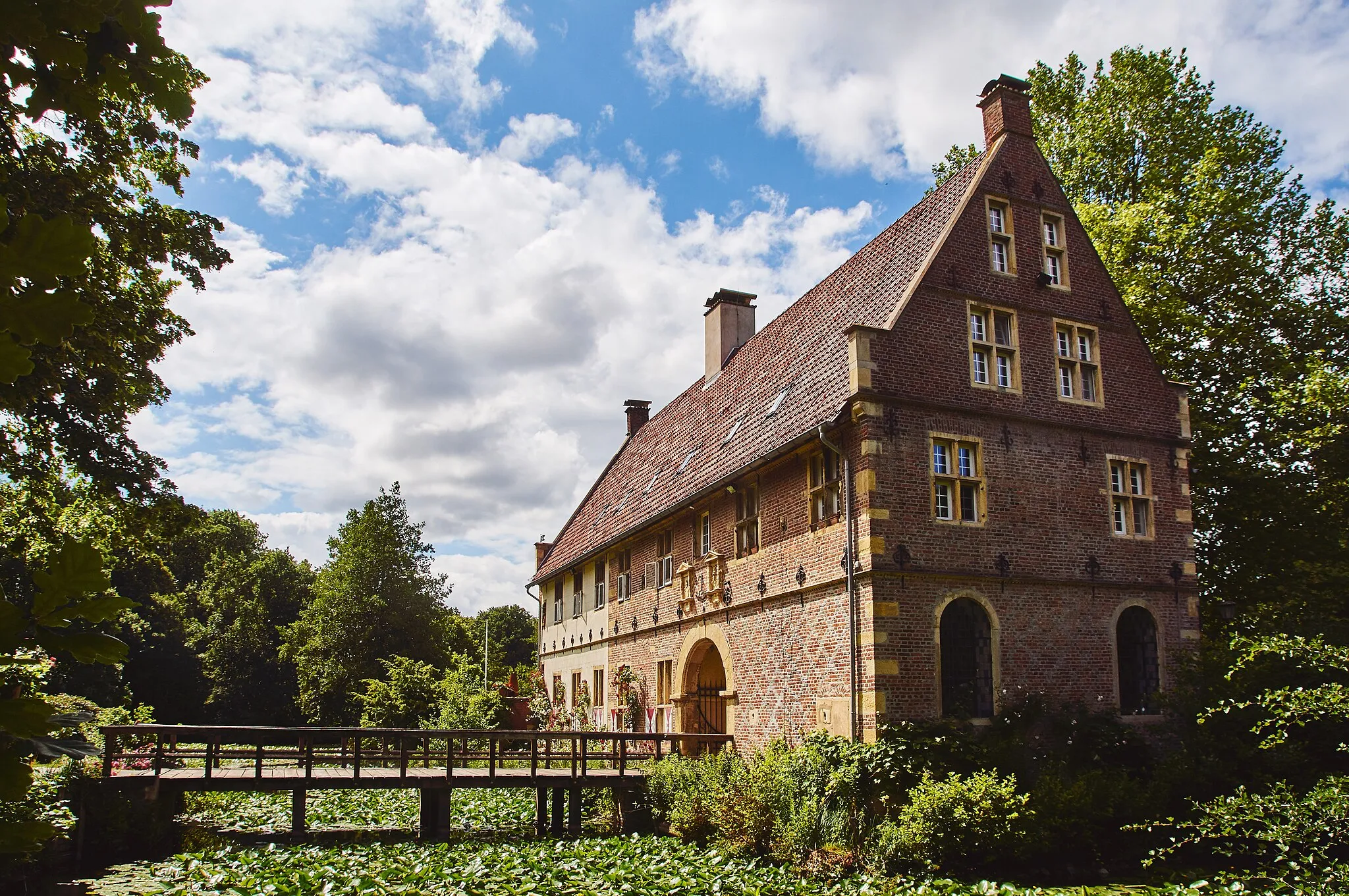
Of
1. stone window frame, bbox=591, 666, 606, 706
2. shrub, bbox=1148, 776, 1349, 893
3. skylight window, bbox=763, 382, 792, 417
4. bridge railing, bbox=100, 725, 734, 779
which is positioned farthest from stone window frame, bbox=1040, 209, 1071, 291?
stone window frame, bbox=591, 666, 606, 706

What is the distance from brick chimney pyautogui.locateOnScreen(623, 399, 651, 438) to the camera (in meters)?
37.1

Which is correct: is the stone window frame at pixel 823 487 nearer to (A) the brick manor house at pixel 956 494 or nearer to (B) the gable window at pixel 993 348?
(A) the brick manor house at pixel 956 494

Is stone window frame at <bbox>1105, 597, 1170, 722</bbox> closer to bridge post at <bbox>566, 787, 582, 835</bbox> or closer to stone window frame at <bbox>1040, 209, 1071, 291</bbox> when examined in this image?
stone window frame at <bbox>1040, 209, 1071, 291</bbox>

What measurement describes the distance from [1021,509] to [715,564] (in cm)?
654

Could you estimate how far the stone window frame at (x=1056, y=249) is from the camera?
1914cm

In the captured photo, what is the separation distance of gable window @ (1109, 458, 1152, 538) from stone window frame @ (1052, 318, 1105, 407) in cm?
136

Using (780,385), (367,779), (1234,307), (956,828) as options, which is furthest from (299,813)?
(1234,307)

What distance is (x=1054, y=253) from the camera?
1936 centimetres

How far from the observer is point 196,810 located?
20031 millimetres

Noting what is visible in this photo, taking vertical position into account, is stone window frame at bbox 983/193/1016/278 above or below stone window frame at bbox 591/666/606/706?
above

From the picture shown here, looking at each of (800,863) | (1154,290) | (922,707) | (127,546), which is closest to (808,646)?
(922,707)

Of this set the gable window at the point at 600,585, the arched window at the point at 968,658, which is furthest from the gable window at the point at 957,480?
the gable window at the point at 600,585

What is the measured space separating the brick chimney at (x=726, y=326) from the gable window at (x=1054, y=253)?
9.90m

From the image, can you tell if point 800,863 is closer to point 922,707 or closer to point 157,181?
point 922,707
